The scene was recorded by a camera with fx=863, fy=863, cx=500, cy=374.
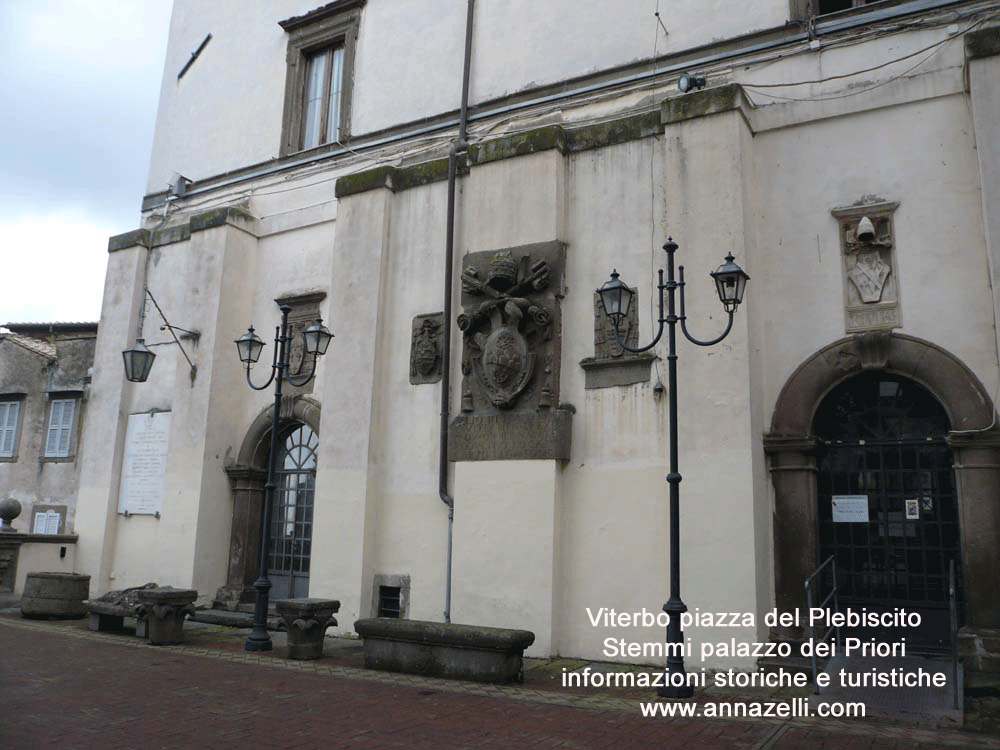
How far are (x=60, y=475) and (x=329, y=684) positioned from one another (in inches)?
469

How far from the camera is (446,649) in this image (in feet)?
30.3

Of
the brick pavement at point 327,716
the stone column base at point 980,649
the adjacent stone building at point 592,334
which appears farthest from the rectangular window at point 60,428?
the stone column base at point 980,649

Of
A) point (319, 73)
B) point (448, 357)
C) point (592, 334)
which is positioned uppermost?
point (319, 73)

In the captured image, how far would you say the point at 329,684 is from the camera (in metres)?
8.86

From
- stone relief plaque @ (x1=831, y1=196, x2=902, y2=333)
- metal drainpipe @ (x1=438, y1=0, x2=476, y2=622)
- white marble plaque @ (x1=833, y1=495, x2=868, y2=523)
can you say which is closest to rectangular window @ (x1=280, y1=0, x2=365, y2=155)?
metal drainpipe @ (x1=438, y1=0, x2=476, y2=622)

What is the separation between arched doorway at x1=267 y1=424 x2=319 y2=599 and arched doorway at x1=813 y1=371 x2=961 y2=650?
7.87 m

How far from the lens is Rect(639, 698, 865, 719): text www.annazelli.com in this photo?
7457mm

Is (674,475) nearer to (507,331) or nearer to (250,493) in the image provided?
(507,331)

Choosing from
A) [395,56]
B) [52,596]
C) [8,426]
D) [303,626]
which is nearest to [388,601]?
[303,626]

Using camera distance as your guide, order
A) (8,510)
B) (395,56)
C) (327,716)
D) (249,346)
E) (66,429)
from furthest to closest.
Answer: (66,429)
(8,510)
(395,56)
(249,346)
(327,716)

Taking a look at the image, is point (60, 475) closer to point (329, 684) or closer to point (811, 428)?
point (329, 684)

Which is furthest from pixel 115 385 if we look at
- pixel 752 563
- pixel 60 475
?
pixel 752 563

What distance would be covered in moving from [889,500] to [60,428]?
53.2ft

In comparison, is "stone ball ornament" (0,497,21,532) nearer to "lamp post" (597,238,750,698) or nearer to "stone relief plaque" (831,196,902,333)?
"lamp post" (597,238,750,698)
